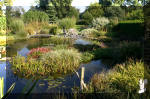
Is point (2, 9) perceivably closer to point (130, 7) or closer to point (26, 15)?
point (26, 15)

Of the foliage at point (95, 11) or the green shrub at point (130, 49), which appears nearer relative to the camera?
the foliage at point (95, 11)

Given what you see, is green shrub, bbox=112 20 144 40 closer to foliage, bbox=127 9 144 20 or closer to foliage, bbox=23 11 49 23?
foliage, bbox=127 9 144 20

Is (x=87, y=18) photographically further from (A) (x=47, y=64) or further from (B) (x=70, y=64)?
(A) (x=47, y=64)

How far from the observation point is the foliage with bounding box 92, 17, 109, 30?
5864mm

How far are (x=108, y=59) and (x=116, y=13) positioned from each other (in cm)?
192

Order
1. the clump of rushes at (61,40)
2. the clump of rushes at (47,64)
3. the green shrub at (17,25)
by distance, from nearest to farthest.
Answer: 1. the clump of rushes at (47,64)
2. the green shrub at (17,25)
3. the clump of rushes at (61,40)

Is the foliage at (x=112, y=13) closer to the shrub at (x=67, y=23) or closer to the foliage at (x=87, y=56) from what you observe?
the shrub at (x=67, y=23)

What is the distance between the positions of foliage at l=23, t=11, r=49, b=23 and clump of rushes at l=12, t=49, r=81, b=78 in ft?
3.89

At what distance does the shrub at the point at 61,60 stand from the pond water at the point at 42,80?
229 millimetres

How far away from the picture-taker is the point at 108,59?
6.43 meters

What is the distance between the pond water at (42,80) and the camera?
13.3ft

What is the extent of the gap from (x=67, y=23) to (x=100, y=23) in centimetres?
132

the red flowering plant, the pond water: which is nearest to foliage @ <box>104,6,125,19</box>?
the pond water

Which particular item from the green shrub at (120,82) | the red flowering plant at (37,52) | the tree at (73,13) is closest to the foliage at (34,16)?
the tree at (73,13)
